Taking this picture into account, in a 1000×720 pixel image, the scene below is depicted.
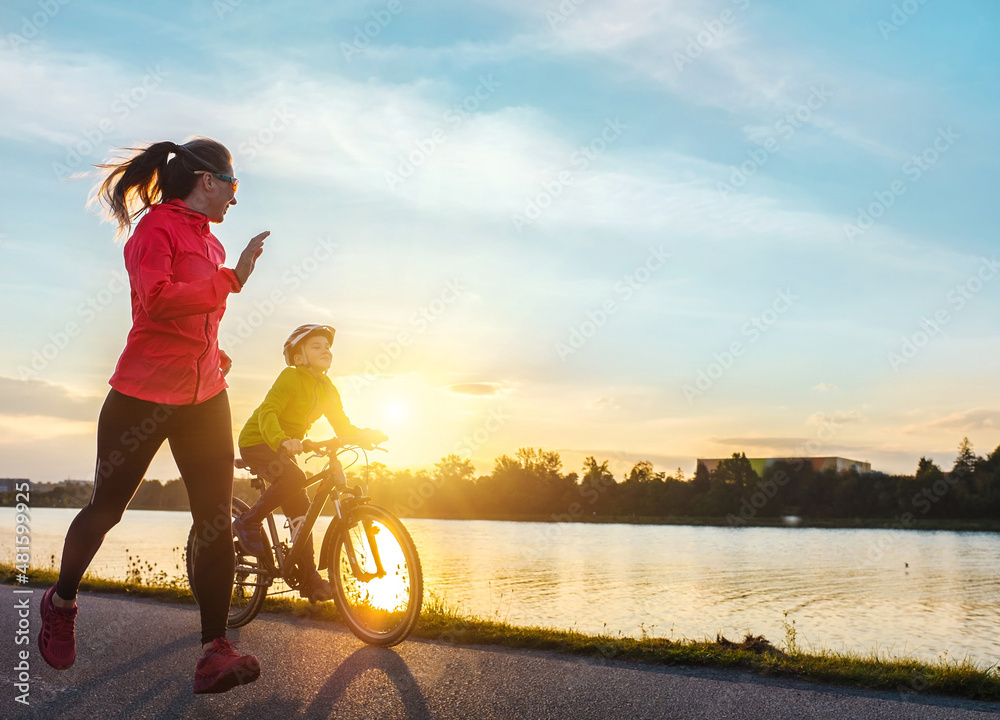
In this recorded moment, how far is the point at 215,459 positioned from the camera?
133 inches

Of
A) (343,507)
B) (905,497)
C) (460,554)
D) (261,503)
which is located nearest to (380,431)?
(343,507)

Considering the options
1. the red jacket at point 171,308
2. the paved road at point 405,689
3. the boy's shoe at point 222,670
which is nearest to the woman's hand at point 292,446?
the paved road at point 405,689

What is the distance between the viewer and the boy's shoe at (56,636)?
335 centimetres

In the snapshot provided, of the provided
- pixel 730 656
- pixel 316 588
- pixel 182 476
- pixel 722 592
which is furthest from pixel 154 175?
pixel 722 592

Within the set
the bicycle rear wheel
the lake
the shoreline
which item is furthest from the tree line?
the bicycle rear wheel

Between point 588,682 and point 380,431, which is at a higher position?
point 380,431

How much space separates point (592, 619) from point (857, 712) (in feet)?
31.8

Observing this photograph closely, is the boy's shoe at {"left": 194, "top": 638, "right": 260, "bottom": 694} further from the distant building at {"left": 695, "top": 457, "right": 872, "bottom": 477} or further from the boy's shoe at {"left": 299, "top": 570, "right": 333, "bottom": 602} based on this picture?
the distant building at {"left": 695, "top": 457, "right": 872, "bottom": 477}

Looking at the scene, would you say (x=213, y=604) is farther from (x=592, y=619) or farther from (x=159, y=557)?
(x=159, y=557)

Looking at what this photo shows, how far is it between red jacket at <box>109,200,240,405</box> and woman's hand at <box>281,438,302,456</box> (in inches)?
63.7

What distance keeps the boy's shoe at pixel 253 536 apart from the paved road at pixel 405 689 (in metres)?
0.68

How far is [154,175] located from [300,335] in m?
1.95

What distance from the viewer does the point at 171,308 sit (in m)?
3.00

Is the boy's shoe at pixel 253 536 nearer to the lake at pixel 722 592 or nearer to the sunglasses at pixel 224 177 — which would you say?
the lake at pixel 722 592
